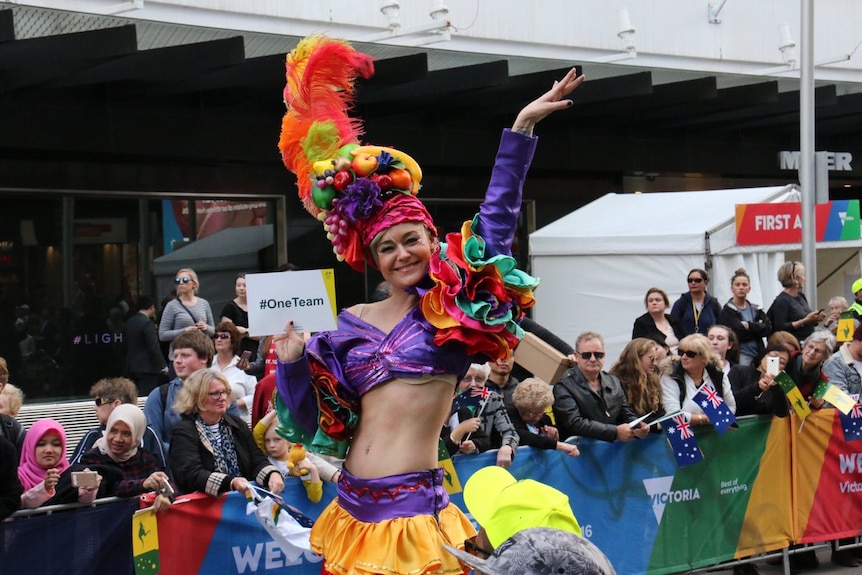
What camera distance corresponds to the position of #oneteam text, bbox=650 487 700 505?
24.5 ft

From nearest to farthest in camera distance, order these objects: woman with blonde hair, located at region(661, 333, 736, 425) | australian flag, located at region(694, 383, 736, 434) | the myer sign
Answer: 1. australian flag, located at region(694, 383, 736, 434)
2. woman with blonde hair, located at region(661, 333, 736, 425)
3. the myer sign

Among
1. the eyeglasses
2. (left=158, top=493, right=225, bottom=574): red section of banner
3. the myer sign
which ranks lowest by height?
(left=158, top=493, right=225, bottom=574): red section of banner

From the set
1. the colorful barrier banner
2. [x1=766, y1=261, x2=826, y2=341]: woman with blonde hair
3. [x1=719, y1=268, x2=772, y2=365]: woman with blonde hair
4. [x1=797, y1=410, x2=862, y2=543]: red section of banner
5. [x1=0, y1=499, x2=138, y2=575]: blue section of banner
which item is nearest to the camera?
[x1=0, y1=499, x2=138, y2=575]: blue section of banner

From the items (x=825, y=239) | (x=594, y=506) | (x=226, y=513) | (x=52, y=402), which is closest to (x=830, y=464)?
(x=594, y=506)

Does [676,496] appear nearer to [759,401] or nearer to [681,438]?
[681,438]

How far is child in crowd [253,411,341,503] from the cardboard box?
2.13 metres

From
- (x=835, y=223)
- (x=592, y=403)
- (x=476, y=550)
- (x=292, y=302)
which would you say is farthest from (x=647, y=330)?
(x=476, y=550)

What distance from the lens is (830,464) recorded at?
8.33 meters

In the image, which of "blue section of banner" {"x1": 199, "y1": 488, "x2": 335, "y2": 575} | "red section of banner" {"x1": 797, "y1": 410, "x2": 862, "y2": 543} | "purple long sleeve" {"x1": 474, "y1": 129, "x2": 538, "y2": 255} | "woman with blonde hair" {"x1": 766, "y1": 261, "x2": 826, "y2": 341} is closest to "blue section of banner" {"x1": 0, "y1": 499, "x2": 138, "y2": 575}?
"blue section of banner" {"x1": 199, "y1": 488, "x2": 335, "y2": 575}

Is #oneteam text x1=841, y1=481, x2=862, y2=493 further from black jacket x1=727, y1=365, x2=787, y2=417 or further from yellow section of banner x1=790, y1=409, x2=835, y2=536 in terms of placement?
black jacket x1=727, y1=365, x2=787, y2=417

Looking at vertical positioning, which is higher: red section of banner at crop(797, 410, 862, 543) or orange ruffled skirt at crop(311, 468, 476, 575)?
orange ruffled skirt at crop(311, 468, 476, 575)

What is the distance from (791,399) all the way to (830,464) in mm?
638

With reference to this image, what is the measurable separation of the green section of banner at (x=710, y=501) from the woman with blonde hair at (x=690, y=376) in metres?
0.23

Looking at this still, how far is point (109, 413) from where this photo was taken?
644cm
